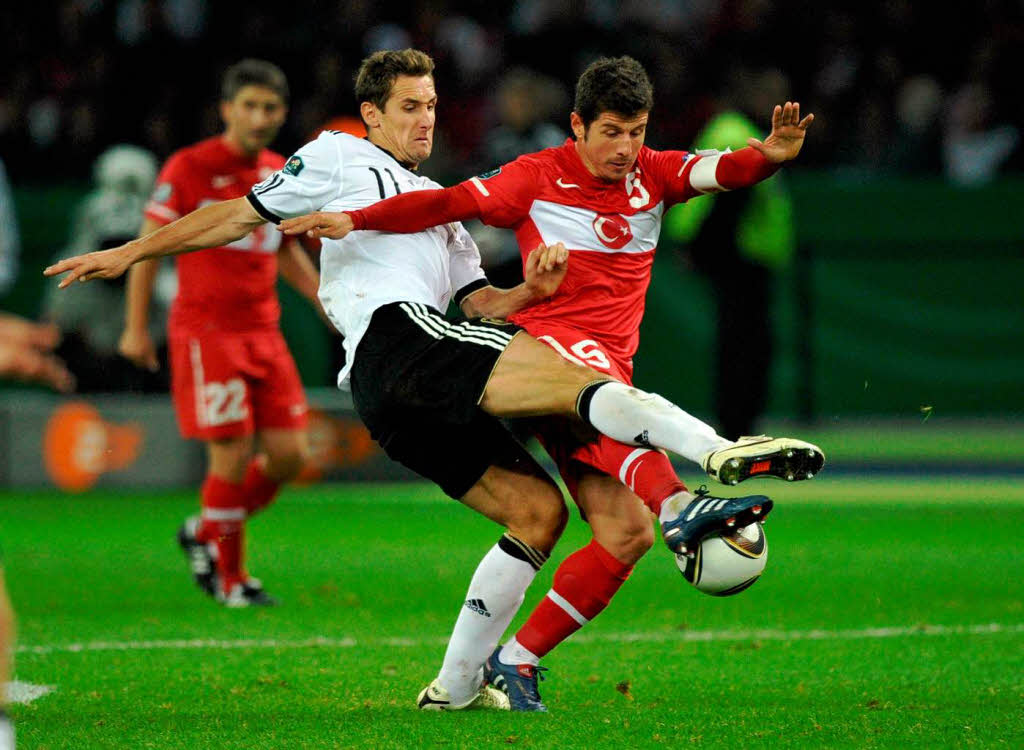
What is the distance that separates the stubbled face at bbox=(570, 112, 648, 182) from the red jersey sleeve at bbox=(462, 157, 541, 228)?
0.22 metres

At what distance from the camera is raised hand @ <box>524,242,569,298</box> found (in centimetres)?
515

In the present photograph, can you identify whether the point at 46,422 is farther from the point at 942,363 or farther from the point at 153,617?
the point at 942,363

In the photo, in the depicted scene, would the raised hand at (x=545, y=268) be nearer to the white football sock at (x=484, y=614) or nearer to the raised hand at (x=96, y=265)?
the white football sock at (x=484, y=614)

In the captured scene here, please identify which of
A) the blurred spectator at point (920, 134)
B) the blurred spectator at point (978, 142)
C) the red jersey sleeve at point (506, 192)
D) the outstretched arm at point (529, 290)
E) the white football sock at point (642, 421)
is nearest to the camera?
the white football sock at point (642, 421)

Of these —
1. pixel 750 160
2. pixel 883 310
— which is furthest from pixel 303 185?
pixel 883 310

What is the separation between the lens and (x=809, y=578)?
8.42m

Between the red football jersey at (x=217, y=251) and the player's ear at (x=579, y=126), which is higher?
the player's ear at (x=579, y=126)

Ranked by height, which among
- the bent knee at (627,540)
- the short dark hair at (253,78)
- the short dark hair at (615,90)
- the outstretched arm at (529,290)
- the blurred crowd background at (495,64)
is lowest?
the bent knee at (627,540)

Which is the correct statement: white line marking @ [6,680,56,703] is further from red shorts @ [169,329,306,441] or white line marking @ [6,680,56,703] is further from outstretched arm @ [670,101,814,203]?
outstretched arm @ [670,101,814,203]

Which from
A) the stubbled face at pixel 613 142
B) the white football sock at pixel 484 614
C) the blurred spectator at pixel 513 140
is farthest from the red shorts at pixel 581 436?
the blurred spectator at pixel 513 140

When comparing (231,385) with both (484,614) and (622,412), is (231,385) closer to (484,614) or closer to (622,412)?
(484,614)

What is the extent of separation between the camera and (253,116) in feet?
26.1

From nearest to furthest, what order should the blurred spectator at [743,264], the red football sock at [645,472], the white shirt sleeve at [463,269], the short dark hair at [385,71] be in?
1. the red football sock at [645,472]
2. the short dark hair at [385,71]
3. the white shirt sleeve at [463,269]
4. the blurred spectator at [743,264]

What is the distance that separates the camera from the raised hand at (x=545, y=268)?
5.15m
